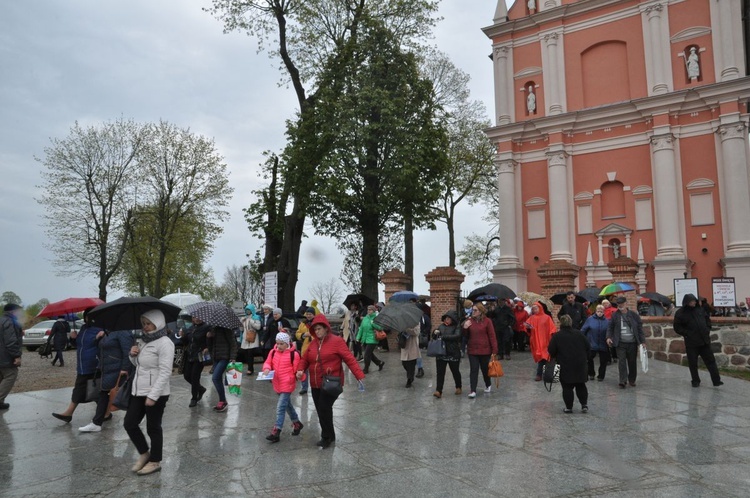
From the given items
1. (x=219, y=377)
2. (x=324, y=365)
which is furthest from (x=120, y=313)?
(x=324, y=365)

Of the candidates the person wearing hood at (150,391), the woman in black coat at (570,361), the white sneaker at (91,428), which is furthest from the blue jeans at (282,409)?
the woman in black coat at (570,361)

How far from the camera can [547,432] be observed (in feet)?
26.9

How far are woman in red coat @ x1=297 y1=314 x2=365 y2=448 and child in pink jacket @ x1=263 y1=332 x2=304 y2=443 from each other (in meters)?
0.33

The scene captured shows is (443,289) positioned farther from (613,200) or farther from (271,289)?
(613,200)

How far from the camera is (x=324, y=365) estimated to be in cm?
766

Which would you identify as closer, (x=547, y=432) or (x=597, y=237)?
(x=547, y=432)

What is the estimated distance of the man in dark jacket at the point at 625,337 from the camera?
1166cm

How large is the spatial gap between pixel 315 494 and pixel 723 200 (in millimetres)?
29824

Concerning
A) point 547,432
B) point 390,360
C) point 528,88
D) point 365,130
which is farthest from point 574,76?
point 547,432

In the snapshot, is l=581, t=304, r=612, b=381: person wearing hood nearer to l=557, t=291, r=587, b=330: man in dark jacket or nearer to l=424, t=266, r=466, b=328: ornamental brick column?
l=557, t=291, r=587, b=330: man in dark jacket

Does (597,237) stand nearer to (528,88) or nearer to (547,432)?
(528,88)

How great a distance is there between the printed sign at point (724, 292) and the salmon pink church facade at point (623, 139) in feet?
28.2

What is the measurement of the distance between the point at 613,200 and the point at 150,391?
30.4 metres

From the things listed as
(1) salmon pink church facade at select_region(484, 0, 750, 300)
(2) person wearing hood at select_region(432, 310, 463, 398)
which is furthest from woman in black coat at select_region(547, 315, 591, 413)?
(1) salmon pink church facade at select_region(484, 0, 750, 300)
